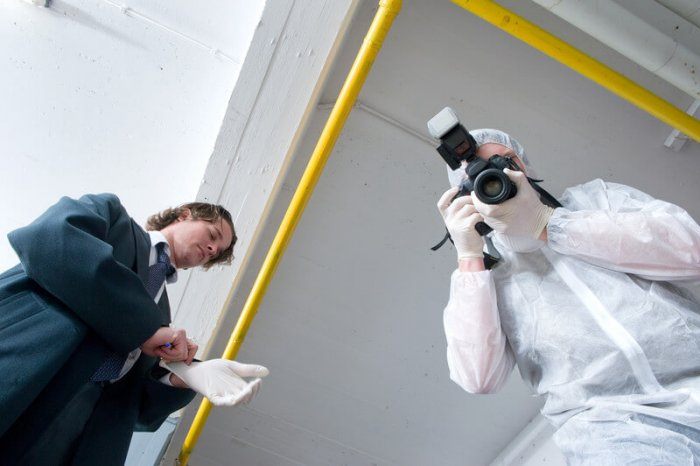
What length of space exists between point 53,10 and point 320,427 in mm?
1869

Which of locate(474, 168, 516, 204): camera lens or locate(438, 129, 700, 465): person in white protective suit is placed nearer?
locate(438, 129, 700, 465): person in white protective suit

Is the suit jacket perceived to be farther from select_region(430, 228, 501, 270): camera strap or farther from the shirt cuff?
select_region(430, 228, 501, 270): camera strap

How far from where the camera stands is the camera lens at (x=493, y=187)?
3.21 feet

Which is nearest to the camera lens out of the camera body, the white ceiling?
the camera body

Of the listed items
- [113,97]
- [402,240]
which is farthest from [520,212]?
[113,97]

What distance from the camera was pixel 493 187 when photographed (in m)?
1.00

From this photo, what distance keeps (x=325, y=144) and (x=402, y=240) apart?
0.53m

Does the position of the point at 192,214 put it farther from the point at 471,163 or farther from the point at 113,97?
the point at 471,163

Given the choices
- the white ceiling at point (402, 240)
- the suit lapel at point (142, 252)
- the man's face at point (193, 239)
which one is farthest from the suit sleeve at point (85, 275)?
the white ceiling at point (402, 240)

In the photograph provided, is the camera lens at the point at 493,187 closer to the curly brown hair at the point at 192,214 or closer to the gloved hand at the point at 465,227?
the gloved hand at the point at 465,227

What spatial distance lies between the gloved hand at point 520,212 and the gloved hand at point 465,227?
36 mm

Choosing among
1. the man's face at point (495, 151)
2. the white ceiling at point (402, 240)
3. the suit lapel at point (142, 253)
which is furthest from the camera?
the white ceiling at point (402, 240)

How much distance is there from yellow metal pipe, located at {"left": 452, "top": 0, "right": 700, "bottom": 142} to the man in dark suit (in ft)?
3.37

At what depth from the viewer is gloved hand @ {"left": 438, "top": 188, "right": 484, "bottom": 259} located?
106 centimetres
